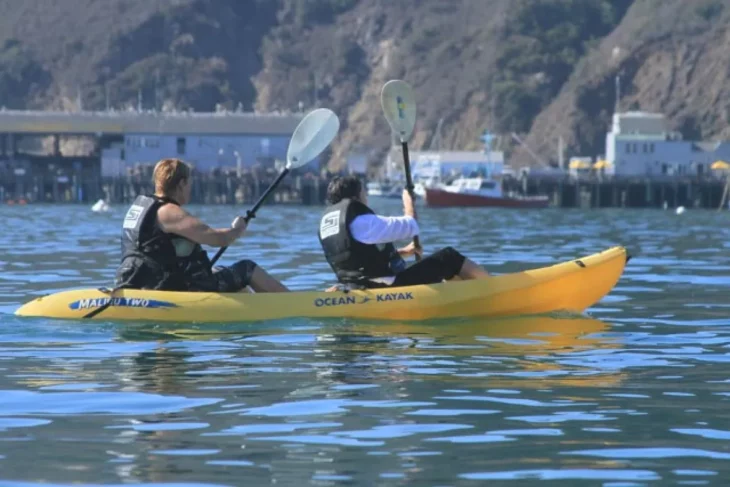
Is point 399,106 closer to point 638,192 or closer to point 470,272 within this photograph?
point 470,272

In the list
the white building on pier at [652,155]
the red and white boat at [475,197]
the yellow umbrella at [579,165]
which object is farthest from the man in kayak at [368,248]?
the white building on pier at [652,155]

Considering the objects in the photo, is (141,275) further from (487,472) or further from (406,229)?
(487,472)

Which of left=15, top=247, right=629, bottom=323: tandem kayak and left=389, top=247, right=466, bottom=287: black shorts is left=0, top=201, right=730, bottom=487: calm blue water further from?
left=389, top=247, right=466, bottom=287: black shorts

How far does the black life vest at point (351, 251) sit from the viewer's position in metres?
17.1

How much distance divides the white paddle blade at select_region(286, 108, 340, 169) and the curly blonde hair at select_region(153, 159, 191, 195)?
4791 millimetres

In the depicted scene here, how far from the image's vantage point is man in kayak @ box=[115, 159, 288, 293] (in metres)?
16.6

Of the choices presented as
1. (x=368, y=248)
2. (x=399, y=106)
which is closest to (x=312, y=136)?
(x=399, y=106)

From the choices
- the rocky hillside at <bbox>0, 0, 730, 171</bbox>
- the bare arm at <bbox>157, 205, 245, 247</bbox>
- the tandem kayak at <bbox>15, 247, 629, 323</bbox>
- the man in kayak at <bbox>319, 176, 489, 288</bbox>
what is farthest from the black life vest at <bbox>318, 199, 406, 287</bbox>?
the rocky hillside at <bbox>0, 0, 730, 171</bbox>

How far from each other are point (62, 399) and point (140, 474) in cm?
285

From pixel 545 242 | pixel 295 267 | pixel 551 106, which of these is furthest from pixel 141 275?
pixel 551 106

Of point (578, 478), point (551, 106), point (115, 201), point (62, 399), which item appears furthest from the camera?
point (551, 106)

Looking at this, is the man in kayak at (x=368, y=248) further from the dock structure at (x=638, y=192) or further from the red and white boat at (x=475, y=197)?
the dock structure at (x=638, y=192)

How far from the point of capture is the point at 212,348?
15711mm

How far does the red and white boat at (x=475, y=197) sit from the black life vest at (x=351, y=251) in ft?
305
